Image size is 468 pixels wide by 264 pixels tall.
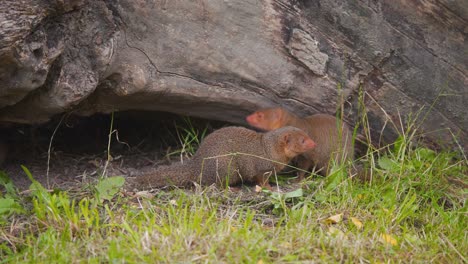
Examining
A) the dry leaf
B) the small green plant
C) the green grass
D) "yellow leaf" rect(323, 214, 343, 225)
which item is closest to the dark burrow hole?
the small green plant

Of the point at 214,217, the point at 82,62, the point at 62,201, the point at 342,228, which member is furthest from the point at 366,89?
the point at 62,201

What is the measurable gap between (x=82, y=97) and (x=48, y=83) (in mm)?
195

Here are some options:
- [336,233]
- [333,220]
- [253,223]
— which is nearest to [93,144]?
[253,223]

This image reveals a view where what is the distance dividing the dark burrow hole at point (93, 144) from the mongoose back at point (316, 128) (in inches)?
18.1

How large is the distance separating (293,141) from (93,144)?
58.4 inches

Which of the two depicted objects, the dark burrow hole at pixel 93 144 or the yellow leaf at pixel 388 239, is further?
the dark burrow hole at pixel 93 144

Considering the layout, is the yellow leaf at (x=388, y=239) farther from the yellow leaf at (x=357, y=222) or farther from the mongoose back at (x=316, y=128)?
the mongoose back at (x=316, y=128)

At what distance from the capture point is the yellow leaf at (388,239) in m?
3.33

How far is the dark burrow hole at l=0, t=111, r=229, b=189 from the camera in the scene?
14.7 ft

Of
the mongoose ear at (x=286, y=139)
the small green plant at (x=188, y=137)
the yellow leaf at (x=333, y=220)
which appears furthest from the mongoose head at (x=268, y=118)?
the yellow leaf at (x=333, y=220)

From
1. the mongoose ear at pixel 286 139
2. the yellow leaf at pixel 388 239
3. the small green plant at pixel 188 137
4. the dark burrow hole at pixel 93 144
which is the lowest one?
the dark burrow hole at pixel 93 144

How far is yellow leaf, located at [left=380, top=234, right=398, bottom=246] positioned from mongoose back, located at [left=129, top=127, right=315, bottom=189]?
99 centimetres

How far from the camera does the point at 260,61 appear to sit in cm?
426

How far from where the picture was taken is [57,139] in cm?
493
